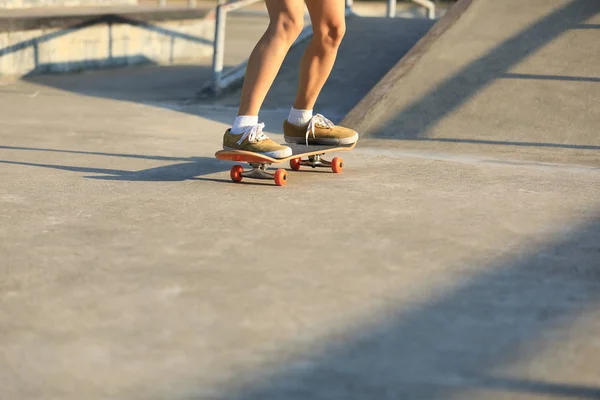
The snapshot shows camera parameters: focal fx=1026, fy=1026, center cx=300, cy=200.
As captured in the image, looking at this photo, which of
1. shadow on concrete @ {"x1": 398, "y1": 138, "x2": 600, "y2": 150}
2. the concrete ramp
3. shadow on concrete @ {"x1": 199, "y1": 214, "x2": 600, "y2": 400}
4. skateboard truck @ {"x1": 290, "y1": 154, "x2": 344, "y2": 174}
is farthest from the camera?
the concrete ramp

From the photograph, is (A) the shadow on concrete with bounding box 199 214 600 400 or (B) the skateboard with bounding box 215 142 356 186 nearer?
(A) the shadow on concrete with bounding box 199 214 600 400

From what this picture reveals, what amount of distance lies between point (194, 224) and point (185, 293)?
2.95 feet

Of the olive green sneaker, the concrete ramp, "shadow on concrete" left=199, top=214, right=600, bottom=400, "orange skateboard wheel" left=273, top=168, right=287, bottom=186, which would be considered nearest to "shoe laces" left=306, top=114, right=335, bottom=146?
the olive green sneaker

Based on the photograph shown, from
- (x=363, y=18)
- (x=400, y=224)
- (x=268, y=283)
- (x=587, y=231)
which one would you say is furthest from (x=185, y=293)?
(x=363, y=18)

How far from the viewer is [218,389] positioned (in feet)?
7.24

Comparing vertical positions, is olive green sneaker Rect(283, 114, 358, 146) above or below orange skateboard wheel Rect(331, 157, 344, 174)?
above

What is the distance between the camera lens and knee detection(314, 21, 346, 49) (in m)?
4.91

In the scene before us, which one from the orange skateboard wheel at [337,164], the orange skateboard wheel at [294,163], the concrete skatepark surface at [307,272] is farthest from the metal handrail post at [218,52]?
the orange skateboard wheel at [337,164]

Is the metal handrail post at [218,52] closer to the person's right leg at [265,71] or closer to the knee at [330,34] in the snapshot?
the knee at [330,34]

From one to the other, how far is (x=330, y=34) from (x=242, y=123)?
0.66 m

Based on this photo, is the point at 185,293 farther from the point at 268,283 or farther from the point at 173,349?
the point at 173,349

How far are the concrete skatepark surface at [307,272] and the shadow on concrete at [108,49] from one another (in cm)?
427

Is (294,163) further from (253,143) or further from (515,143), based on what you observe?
(515,143)

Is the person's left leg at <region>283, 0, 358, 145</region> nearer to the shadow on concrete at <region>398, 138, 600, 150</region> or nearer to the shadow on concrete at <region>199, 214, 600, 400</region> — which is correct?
the shadow on concrete at <region>398, 138, 600, 150</region>
